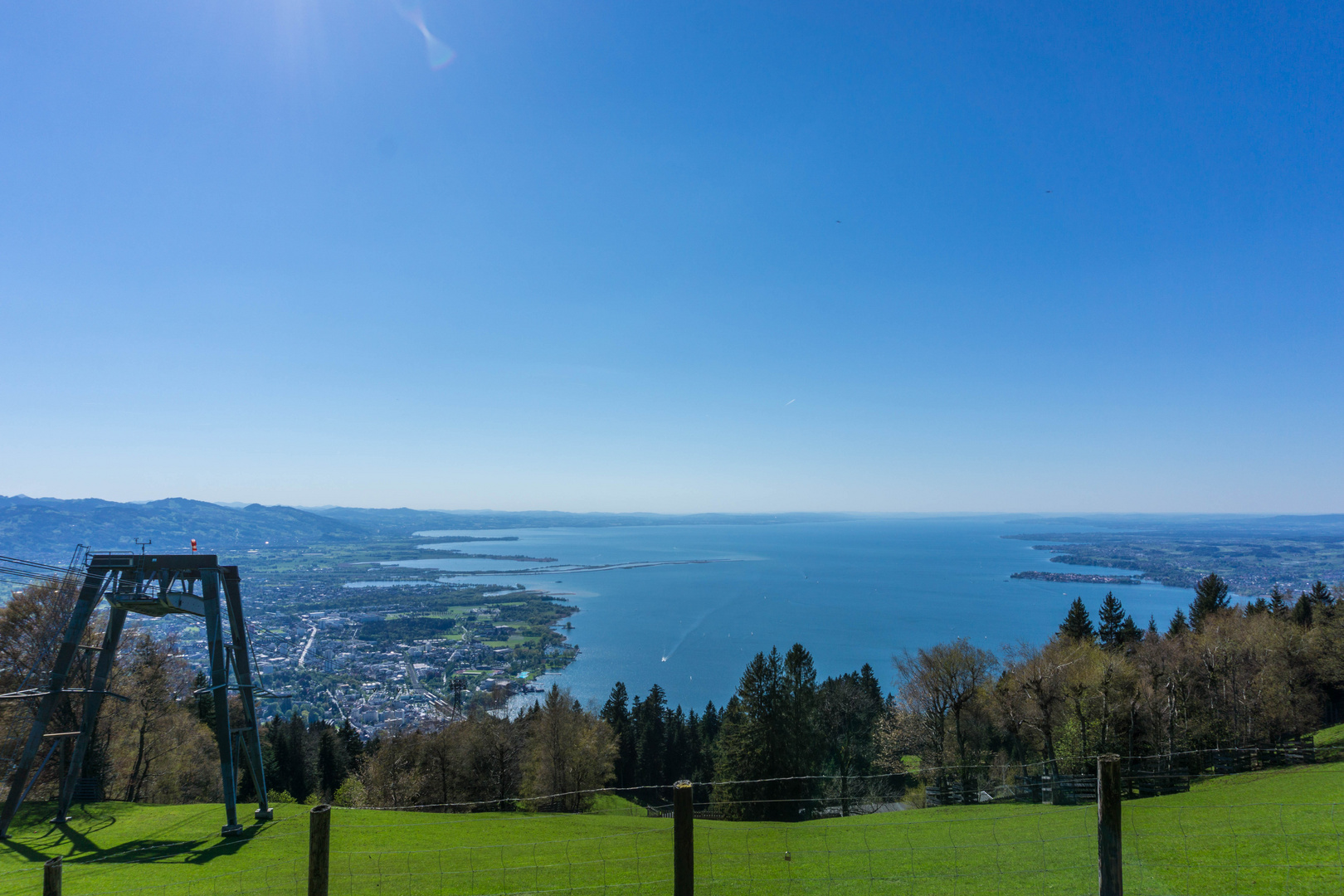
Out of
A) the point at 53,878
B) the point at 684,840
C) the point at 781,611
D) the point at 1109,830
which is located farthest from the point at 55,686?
the point at 781,611

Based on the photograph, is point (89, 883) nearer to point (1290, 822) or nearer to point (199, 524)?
point (1290, 822)

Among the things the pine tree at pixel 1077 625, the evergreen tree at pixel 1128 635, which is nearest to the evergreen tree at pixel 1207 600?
the evergreen tree at pixel 1128 635

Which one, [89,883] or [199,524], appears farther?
[199,524]

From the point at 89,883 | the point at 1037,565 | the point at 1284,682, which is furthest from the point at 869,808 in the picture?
the point at 1037,565

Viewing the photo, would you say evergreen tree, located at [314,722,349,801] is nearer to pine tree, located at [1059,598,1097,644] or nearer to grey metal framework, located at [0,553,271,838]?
grey metal framework, located at [0,553,271,838]

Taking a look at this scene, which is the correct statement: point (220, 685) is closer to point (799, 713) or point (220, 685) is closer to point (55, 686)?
point (55, 686)

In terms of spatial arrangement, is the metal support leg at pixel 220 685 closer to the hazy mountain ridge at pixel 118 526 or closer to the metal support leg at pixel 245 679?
the metal support leg at pixel 245 679
